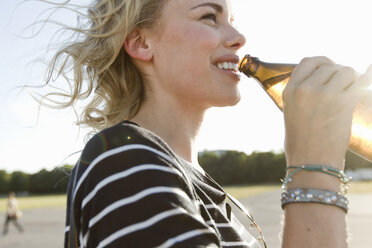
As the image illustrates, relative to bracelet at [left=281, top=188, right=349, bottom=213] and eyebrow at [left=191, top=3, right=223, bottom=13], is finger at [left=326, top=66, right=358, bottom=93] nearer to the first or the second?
bracelet at [left=281, top=188, right=349, bottom=213]

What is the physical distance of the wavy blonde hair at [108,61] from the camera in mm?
2213

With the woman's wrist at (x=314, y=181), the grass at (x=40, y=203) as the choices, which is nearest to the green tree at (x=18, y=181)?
the grass at (x=40, y=203)

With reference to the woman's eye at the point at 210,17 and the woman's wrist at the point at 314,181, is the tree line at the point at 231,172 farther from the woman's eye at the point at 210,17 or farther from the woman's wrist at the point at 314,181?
the woman's wrist at the point at 314,181

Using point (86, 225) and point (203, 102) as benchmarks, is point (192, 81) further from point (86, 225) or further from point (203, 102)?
point (86, 225)

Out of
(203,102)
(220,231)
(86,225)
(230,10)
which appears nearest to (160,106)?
(203,102)

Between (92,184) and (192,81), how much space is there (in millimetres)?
919

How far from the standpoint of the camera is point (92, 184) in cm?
126

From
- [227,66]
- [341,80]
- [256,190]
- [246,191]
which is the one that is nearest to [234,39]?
→ [227,66]

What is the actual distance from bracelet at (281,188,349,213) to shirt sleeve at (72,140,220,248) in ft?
1.06

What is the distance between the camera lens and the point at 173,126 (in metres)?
2.10

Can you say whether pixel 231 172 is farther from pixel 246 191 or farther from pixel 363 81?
pixel 363 81

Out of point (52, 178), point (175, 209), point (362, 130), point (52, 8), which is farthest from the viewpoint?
point (52, 178)

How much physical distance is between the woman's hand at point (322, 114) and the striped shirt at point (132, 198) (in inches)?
16.0

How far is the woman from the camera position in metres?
1.21
